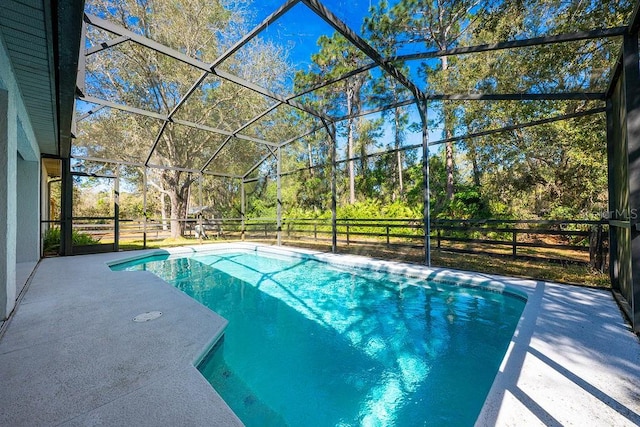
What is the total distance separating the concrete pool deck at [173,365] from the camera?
144 cm

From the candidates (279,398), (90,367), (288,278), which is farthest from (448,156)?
(90,367)

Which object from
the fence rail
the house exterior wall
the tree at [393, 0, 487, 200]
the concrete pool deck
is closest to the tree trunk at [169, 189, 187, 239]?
the fence rail

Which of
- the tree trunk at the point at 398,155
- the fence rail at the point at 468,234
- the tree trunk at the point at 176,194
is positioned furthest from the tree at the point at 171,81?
the tree trunk at the point at 398,155

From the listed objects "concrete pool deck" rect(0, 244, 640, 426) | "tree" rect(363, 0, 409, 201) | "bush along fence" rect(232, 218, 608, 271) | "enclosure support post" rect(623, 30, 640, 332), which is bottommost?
"concrete pool deck" rect(0, 244, 640, 426)

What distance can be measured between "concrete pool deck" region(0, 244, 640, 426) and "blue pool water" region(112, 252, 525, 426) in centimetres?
33

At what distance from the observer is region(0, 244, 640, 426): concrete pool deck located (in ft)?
4.74

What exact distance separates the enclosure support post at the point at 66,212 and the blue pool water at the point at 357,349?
4.02 metres

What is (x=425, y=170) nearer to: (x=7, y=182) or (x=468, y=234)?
(x=468, y=234)

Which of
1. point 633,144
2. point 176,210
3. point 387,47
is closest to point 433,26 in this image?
point 387,47

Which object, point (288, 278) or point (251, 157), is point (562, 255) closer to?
point (288, 278)

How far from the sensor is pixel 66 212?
22.0ft

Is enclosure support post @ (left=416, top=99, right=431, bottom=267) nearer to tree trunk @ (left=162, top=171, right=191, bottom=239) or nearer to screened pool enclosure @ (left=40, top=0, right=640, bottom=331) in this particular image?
screened pool enclosure @ (left=40, top=0, right=640, bottom=331)

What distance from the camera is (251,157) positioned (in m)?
13.2

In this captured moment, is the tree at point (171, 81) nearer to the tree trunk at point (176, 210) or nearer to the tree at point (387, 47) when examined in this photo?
the tree trunk at point (176, 210)
